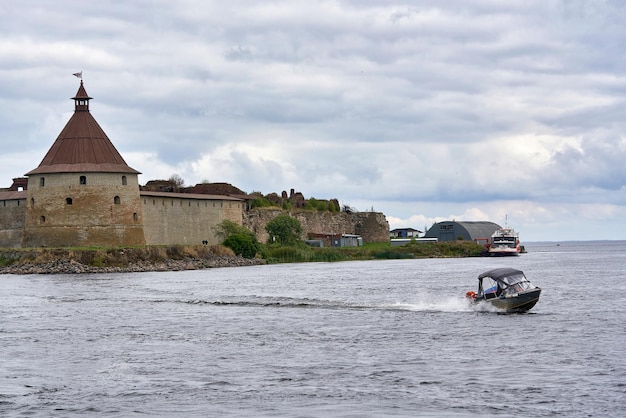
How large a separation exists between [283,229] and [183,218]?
883 cm

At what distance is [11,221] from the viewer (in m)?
66.4

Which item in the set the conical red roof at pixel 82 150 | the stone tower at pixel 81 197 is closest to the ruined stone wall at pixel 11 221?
the stone tower at pixel 81 197

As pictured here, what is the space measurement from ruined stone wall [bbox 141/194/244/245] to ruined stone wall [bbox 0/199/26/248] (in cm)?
767

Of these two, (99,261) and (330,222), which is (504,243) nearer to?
(330,222)

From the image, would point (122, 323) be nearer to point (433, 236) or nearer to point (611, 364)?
point (611, 364)

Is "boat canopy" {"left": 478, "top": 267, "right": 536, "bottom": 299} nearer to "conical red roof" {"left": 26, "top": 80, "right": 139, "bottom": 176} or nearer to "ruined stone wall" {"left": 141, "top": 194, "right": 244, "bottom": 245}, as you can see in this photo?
"conical red roof" {"left": 26, "top": 80, "right": 139, "bottom": 176}

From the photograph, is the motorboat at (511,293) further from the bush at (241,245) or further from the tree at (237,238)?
the tree at (237,238)

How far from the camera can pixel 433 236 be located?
10481 cm

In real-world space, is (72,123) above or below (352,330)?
above

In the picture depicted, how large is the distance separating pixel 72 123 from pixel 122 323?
4143 cm

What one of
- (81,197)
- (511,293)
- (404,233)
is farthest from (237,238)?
(404,233)

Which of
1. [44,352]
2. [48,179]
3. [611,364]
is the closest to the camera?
[611,364]

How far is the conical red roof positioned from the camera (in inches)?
2494

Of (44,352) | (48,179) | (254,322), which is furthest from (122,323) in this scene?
(48,179)
